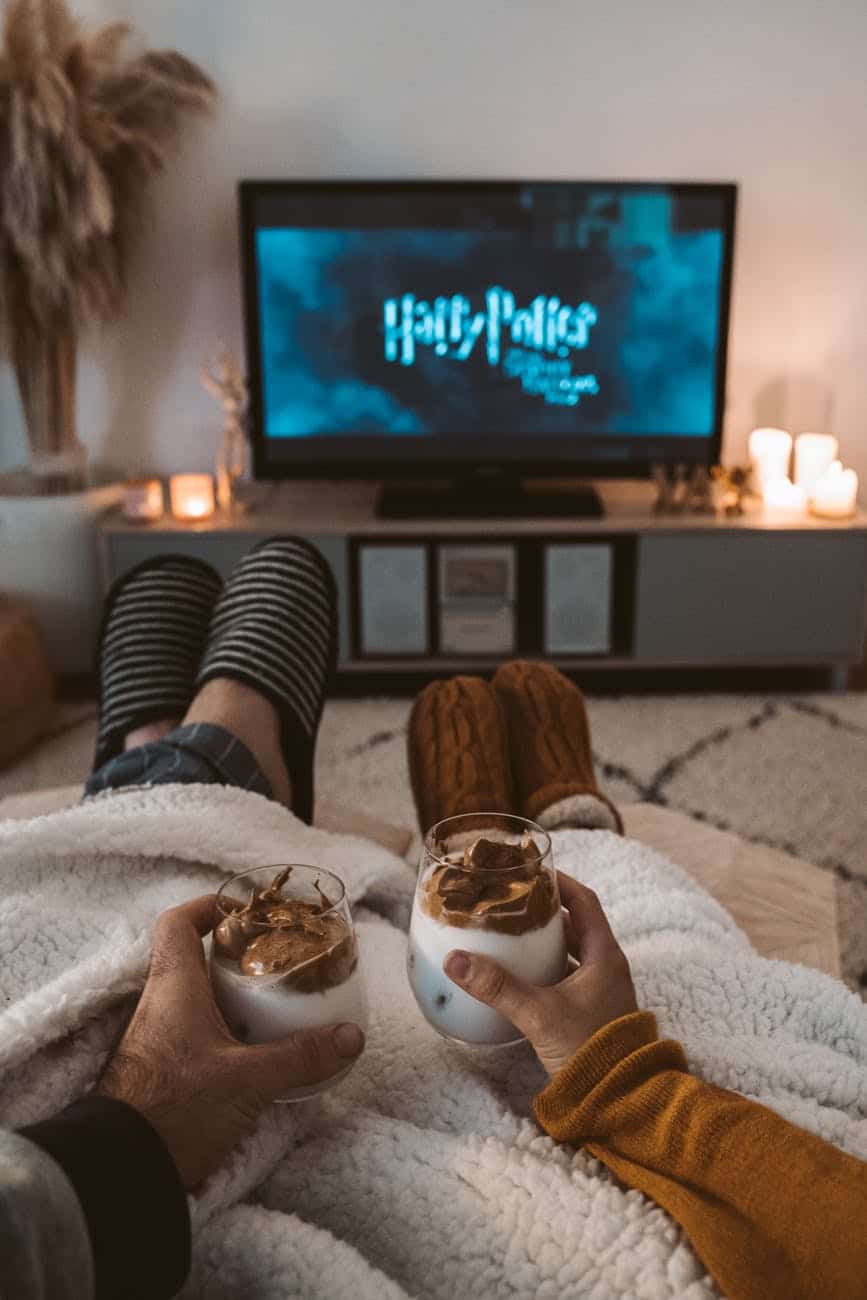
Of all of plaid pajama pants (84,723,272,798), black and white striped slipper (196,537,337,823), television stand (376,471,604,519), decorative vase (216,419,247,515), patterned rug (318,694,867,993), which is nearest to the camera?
plaid pajama pants (84,723,272,798)

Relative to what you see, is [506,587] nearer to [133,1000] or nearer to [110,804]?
[110,804]

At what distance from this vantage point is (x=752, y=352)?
113 inches

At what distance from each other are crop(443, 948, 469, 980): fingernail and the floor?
1216 mm

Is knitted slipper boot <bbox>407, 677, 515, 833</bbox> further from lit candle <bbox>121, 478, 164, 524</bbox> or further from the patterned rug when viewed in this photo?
lit candle <bbox>121, 478, 164, 524</bbox>

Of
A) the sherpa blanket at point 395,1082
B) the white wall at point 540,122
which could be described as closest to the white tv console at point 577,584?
the white wall at point 540,122

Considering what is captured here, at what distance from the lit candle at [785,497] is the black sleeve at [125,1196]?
7.89 ft

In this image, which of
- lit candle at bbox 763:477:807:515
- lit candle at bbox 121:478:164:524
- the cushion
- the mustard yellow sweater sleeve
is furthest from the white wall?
the mustard yellow sweater sleeve

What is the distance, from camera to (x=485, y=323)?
104 inches

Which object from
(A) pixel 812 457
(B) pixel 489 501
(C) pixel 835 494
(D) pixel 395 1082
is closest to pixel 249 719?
(D) pixel 395 1082

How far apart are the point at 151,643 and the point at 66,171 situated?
1.35 metres

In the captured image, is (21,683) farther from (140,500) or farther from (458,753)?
(458,753)

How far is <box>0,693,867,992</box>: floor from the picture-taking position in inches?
80.4

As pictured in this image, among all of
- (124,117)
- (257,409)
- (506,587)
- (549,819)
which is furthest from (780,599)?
(124,117)

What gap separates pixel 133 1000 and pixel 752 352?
2533 millimetres
